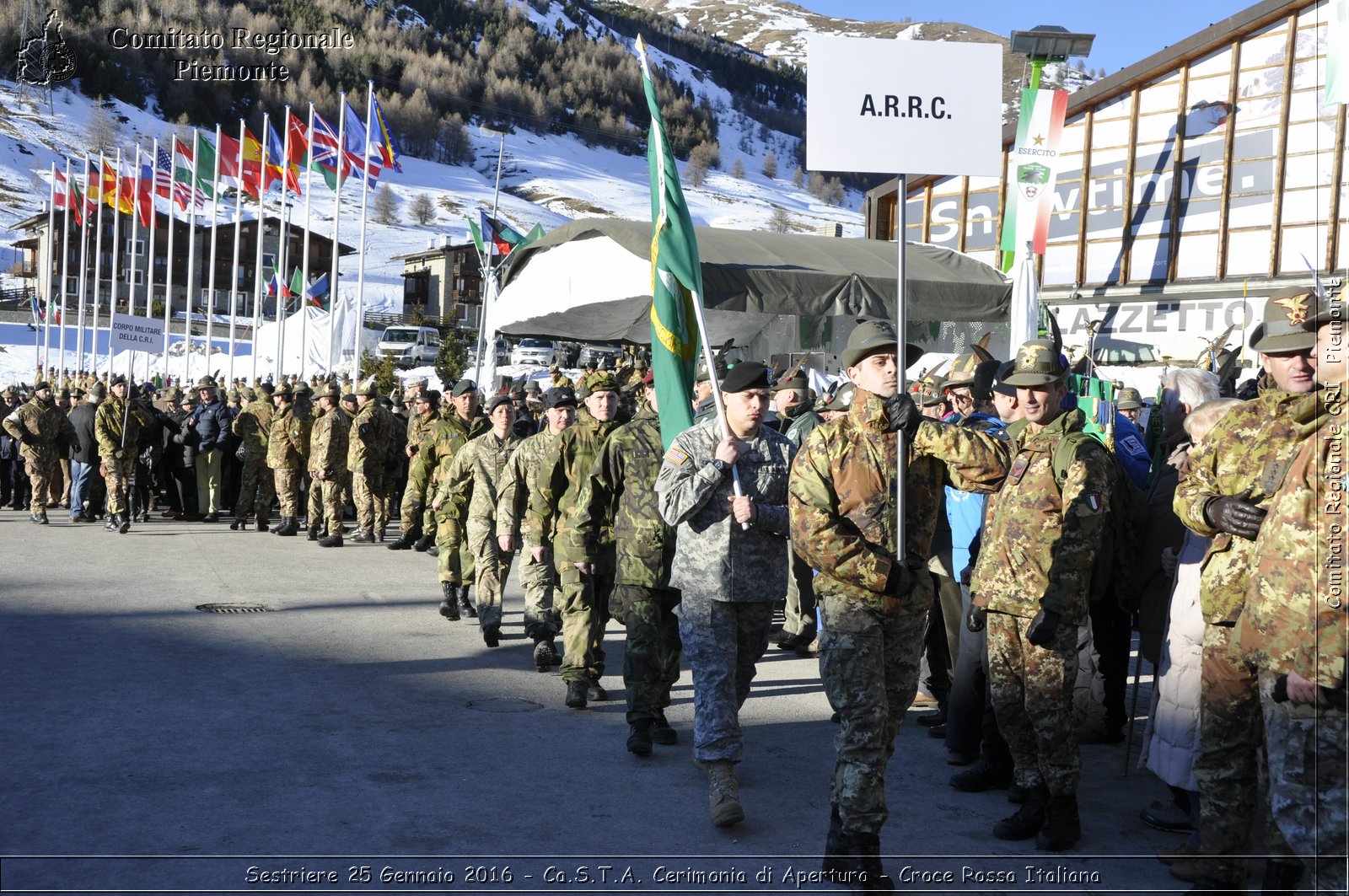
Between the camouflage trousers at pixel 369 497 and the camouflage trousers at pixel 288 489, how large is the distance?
3.38ft

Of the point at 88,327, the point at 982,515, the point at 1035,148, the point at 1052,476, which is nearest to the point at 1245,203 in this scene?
the point at 1035,148

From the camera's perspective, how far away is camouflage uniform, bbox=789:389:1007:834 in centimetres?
443

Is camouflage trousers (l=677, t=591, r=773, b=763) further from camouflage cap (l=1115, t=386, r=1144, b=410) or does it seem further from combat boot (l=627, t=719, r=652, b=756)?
camouflage cap (l=1115, t=386, r=1144, b=410)

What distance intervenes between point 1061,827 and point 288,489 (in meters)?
12.6

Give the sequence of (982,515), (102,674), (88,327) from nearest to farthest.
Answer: (982,515)
(102,674)
(88,327)

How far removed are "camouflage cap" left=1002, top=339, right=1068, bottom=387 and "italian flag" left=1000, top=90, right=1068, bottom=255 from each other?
52.0 feet

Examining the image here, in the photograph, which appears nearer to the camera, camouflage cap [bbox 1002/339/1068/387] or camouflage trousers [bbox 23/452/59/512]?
camouflage cap [bbox 1002/339/1068/387]

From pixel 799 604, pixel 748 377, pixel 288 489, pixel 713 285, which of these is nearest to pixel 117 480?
pixel 288 489

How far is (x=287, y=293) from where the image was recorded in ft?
116

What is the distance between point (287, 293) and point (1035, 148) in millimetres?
22913

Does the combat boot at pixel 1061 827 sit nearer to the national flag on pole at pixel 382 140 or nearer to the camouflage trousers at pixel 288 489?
the camouflage trousers at pixel 288 489

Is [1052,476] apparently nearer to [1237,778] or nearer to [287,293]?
[1237,778]

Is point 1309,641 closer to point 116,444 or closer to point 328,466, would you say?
point 328,466

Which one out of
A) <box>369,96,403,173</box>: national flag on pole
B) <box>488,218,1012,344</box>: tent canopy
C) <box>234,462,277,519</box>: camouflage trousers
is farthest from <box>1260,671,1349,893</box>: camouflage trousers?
<box>369,96,403,173</box>: national flag on pole
